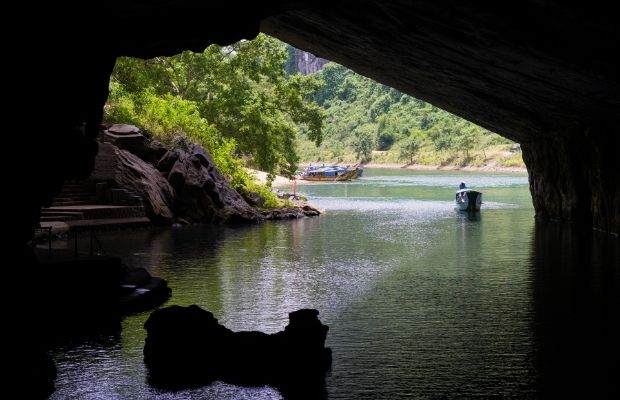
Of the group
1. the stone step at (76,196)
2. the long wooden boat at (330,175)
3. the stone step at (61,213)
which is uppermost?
the long wooden boat at (330,175)

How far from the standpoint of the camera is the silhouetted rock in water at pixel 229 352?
10.6 m

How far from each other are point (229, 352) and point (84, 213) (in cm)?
1959

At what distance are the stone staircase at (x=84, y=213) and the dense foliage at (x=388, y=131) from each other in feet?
244

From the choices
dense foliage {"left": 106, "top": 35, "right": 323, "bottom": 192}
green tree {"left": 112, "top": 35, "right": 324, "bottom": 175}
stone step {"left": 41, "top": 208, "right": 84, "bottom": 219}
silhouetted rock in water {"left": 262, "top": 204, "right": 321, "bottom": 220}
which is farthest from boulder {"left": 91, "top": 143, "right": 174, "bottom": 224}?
green tree {"left": 112, "top": 35, "right": 324, "bottom": 175}

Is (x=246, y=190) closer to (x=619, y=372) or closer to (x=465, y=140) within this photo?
(x=619, y=372)

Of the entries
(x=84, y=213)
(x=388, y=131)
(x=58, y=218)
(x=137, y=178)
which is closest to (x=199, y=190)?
(x=137, y=178)

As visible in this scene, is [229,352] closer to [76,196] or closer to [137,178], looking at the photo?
[76,196]

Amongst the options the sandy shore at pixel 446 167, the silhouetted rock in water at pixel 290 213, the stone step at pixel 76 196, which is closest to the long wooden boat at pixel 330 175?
the sandy shore at pixel 446 167

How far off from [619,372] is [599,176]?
1778 cm

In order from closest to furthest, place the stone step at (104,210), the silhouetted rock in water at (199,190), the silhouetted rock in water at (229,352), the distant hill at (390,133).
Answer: the silhouetted rock in water at (229,352) < the stone step at (104,210) < the silhouetted rock in water at (199,190) < the distant hill at (390,133)

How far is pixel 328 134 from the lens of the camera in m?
129

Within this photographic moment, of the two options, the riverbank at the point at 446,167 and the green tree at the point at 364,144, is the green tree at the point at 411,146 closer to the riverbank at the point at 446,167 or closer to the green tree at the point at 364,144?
the riverbank at the point at 446,167

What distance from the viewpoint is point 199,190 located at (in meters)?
35.1

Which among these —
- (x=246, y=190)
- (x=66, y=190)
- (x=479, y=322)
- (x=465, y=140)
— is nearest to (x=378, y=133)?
(x=465, y=140)
